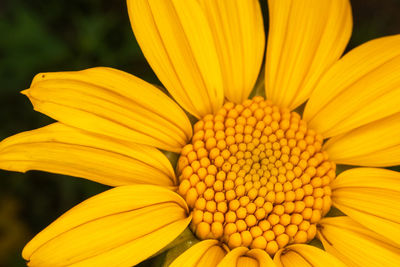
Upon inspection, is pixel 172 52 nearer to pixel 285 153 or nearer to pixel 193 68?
pixel 193 68

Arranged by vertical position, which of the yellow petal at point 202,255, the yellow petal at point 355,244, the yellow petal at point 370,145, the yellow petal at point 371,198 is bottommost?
the yellow petal at point 202,255

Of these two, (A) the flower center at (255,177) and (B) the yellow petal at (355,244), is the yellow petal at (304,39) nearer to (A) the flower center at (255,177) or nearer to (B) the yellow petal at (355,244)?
(A) the flower center at (255,177)

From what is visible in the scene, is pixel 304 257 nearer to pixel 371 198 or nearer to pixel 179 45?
pixel 371 198

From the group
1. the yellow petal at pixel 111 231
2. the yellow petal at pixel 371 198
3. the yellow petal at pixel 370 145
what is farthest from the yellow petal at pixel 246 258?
the yellow petal at pixel 370 145

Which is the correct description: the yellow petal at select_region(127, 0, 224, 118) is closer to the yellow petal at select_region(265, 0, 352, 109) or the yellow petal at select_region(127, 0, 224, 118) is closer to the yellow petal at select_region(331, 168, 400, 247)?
the yellow petal at select_region(265, 0, 352, 109)

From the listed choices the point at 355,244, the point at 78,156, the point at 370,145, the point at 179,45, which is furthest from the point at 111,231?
the point at 370,145

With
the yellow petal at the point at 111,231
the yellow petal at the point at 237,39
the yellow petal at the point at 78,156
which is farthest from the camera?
the yellow petal at the point at 237,39

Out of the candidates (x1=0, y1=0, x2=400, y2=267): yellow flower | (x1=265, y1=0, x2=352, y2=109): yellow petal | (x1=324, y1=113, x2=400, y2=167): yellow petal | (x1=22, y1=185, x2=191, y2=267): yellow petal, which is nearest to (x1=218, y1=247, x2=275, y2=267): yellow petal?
(x1=0, y1=0, x2=400, y2=267): yellow flower
